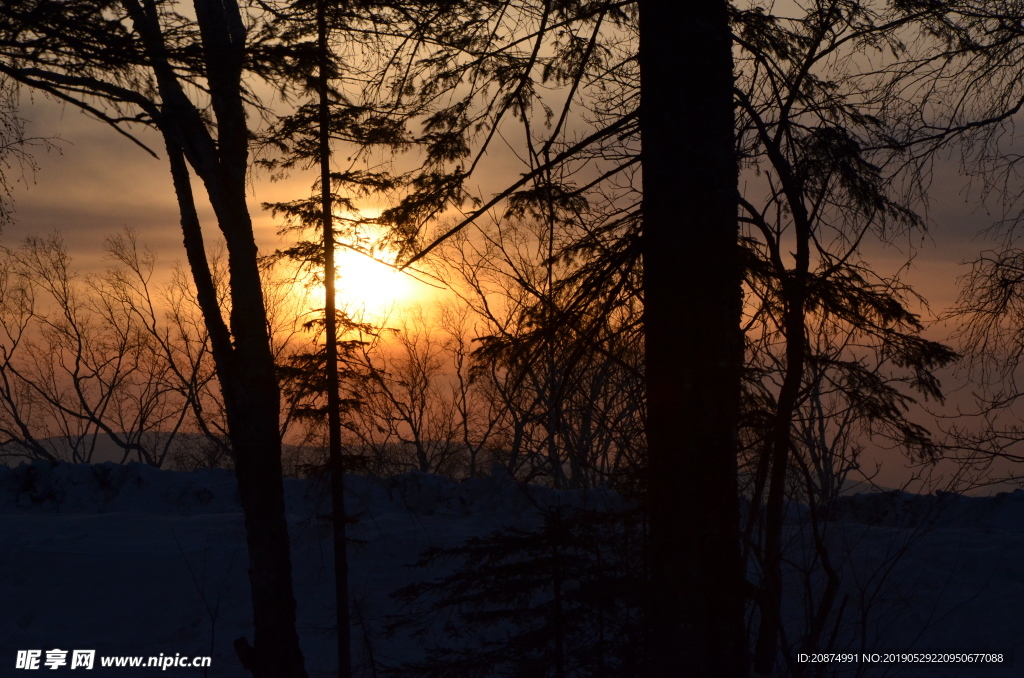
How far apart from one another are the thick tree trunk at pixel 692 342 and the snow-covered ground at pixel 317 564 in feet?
15.8

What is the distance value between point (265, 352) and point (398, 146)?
3.89m

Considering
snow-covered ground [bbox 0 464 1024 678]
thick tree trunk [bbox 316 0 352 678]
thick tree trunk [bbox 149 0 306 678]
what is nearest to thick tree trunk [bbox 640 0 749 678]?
snow-covered ground [bbox 0 464 1024 678]

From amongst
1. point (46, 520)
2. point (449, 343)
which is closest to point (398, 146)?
point (46, 520)

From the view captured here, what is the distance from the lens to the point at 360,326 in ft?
38.7

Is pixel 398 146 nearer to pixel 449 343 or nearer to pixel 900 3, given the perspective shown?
pixel 900 3

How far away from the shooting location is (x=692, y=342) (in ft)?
14.2

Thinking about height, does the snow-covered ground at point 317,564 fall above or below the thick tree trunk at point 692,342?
below

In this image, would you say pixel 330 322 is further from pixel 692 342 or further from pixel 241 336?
pixel 692 342

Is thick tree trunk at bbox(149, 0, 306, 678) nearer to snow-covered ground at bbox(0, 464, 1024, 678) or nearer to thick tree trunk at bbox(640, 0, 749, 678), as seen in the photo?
snow-covered ground at bbox(0, 464, 1024, 678)

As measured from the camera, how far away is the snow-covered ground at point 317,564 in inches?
432

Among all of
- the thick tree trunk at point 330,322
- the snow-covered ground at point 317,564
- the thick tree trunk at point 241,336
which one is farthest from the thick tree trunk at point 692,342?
the thick tree trunk at point 330,322

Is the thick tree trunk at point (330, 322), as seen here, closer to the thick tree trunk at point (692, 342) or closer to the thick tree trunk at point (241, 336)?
the thick tree trunk at point (241, 336)

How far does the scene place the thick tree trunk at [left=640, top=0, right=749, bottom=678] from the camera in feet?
14.0

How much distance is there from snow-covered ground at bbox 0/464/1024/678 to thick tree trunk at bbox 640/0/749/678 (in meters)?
4.81
